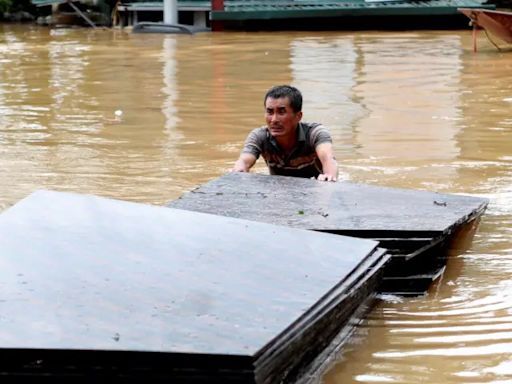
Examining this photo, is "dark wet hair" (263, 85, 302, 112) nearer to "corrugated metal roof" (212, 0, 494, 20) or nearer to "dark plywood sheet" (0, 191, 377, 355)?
"dark plywood sheet" (0, 191, 377, 355)

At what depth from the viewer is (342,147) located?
10.4m

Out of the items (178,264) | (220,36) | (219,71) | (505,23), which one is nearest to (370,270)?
(178,264)

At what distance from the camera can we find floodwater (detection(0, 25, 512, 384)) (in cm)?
503

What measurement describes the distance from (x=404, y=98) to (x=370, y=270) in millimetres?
9281

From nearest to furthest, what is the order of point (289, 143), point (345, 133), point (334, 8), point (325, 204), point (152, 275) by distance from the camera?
point (152, 275)
point (325, 204)
point (289, 143)
point (345, 133)
point (334, 8)

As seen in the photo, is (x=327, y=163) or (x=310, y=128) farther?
(x=310, y=128)

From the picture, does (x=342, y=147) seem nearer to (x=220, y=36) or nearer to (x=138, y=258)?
(x=138, y=258)

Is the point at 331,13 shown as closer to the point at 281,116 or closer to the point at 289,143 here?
the point at 289,143

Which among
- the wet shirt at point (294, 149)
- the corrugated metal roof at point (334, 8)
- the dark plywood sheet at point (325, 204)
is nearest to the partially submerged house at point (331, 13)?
the corrugated metal roof at point (334, 8)

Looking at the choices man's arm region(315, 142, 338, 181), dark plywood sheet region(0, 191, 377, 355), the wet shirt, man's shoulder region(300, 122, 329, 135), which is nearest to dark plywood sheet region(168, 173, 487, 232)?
man's arm region(315, 142, 338, 181)

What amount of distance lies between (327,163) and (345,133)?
14.9ft

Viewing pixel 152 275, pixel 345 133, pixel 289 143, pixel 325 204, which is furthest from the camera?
pixel 345 133

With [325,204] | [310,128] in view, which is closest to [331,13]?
[310,128]

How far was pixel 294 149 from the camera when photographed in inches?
274
